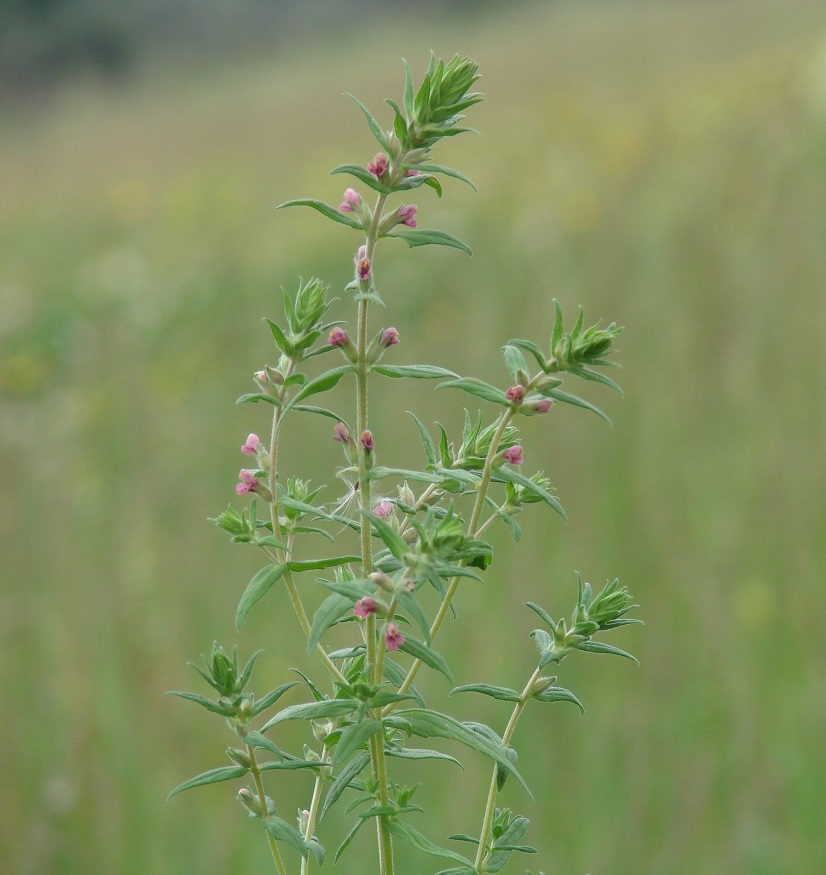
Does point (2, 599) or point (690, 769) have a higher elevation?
point (2, 599)

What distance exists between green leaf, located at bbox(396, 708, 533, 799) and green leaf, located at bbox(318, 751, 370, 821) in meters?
0.07

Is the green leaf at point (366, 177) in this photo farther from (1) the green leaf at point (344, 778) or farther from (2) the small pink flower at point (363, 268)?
(1) the green leaf at point (344, 778)

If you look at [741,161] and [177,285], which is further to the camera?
[741,161]

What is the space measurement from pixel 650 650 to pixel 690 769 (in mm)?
427

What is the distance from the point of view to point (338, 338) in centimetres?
124

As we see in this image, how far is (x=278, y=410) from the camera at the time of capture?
49.9 inches

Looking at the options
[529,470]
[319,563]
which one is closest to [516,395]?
[319,563]

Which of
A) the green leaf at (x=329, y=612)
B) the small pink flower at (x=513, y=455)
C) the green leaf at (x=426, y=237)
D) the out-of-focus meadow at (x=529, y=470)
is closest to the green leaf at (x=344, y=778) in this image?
the green leaf at (x=329, y=612)

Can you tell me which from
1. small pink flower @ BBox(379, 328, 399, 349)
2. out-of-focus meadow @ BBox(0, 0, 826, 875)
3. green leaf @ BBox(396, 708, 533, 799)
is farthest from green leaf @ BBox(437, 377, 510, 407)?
out-of-focus meadow @ BBox(0, 0, 826, 875)

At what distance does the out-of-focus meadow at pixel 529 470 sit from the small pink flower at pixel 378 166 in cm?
228

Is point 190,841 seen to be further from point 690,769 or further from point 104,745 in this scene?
point 690,769

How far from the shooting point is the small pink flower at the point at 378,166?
122 cm

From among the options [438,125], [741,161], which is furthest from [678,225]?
[438,125]

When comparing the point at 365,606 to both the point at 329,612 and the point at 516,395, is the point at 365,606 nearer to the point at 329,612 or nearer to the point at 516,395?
the point at 329,612
